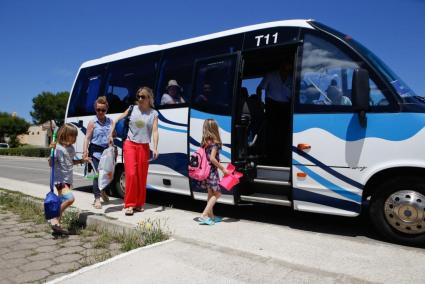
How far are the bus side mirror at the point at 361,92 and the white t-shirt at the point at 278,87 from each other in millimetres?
1897

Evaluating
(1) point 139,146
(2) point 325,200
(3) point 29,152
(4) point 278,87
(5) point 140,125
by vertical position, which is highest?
(4) point 278,87

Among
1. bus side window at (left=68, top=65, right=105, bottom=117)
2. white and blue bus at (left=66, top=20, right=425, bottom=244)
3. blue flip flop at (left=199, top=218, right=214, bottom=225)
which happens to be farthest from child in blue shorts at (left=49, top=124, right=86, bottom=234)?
bus side window at (left=68, top=65, right=105, bottom=117)

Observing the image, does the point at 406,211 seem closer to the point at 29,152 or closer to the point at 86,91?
the point at 86,91

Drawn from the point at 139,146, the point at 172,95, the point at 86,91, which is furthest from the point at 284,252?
the point at 86,91

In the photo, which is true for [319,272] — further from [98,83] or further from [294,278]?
[98,83]

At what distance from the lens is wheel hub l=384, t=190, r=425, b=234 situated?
4555mm

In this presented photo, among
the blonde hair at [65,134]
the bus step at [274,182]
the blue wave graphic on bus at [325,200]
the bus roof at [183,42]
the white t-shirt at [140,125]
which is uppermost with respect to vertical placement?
the bus roof at [183,42]

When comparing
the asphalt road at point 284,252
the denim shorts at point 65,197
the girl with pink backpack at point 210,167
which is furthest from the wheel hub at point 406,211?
the denim shorts at point 65,197

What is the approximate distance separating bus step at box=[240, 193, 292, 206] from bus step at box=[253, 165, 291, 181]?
0.28 metres

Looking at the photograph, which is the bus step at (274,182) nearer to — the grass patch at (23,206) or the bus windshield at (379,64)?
the bus windshield at (379,64)

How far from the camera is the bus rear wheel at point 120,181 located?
8055mm

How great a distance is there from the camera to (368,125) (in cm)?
480

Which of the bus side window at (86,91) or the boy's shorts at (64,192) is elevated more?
the bus side window at (86,91)

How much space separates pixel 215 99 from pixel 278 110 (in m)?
1.27
